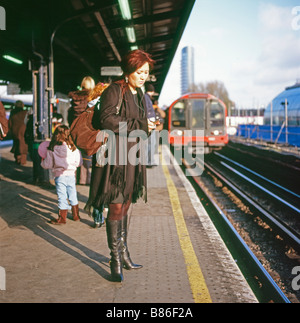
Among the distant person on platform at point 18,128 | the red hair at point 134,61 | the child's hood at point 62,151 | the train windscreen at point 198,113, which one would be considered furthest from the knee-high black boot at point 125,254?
the train windscreen at point 198,113

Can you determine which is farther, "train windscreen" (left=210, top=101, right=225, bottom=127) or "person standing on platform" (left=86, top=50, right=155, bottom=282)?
"train windscreen" (left=210, top=101, right=225, bottom=127)

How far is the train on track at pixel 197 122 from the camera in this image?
A: 18375 mm

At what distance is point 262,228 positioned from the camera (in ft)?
23.3

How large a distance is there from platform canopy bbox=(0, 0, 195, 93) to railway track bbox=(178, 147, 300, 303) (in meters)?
4.16

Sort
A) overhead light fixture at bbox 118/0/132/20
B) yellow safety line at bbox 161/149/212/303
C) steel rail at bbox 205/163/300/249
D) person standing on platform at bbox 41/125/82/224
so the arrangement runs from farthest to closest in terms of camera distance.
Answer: overhead light fixture at bbox 118/0/132/20 → steel rail at bbox 205/163/300/249 → person standing on platform at bbox 41/125/82/224 → yellow safety line at bbox 161/149/212/303

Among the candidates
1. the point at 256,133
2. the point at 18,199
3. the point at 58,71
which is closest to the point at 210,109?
the point at 58,71

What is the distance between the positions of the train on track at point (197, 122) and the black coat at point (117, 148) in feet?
48.5

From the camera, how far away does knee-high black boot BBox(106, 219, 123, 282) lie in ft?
11.5

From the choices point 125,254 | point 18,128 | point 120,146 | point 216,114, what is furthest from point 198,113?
point 120,146

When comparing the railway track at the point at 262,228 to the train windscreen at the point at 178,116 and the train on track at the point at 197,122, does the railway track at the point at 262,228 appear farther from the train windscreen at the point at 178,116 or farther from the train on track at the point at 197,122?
the train windscreen at the point at 178,116

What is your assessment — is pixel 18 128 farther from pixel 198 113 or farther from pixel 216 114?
pixel 216 114

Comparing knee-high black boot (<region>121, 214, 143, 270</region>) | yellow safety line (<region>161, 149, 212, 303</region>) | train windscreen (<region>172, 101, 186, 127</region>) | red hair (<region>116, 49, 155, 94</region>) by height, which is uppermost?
train windscreen (<region>172, 101, 186, 127</region>)

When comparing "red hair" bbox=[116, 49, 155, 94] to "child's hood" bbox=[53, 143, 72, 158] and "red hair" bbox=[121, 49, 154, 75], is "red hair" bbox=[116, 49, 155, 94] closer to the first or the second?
"red hair" bbox=[121, 49, 154, 75]

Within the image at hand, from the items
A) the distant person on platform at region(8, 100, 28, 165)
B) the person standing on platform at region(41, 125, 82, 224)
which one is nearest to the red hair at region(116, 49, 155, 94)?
the person standing on platform at region(41, 125, 82, 224)
